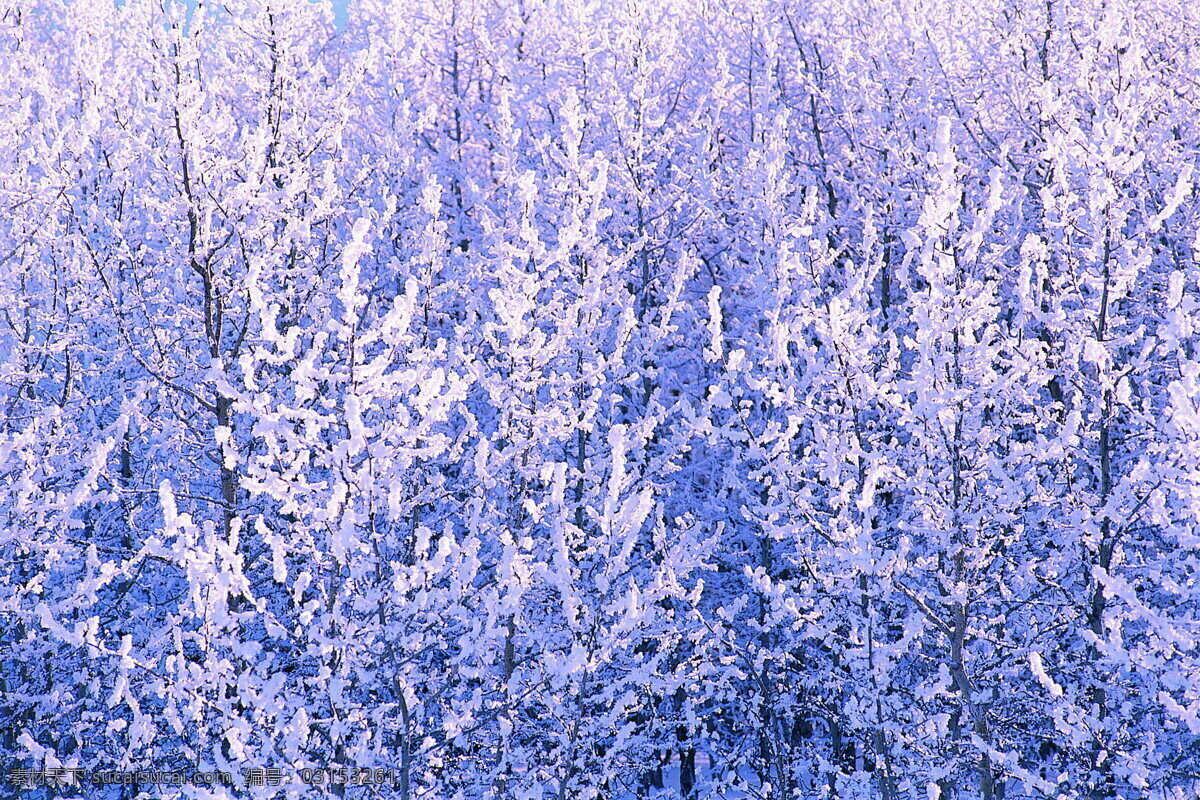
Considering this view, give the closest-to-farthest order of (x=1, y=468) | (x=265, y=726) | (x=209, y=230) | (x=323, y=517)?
(x=323, y=517), (x=265, y=726), (x=1, y=468), (x=209, y=230)

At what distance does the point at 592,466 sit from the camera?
9.21 meters

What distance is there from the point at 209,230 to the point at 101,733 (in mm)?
4200

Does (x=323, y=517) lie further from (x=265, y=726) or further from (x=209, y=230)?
(x=209, y=230)

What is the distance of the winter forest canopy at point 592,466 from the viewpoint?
6.44 metres

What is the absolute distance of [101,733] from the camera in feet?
26.8

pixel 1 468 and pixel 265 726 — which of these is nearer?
pixel 265 726

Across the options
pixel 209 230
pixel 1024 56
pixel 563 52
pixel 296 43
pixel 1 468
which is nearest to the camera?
pixel 1 468

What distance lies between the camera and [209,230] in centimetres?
809

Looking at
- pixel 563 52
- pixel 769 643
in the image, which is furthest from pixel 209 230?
pixel 563 52

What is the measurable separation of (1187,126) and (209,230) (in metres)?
11.7

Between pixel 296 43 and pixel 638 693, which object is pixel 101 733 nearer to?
pixel 638 693

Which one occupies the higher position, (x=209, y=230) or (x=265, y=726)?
(x=209, y=230)

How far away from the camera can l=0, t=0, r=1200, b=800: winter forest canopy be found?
21.1 ft

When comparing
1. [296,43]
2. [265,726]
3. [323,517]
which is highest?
[296,43]
